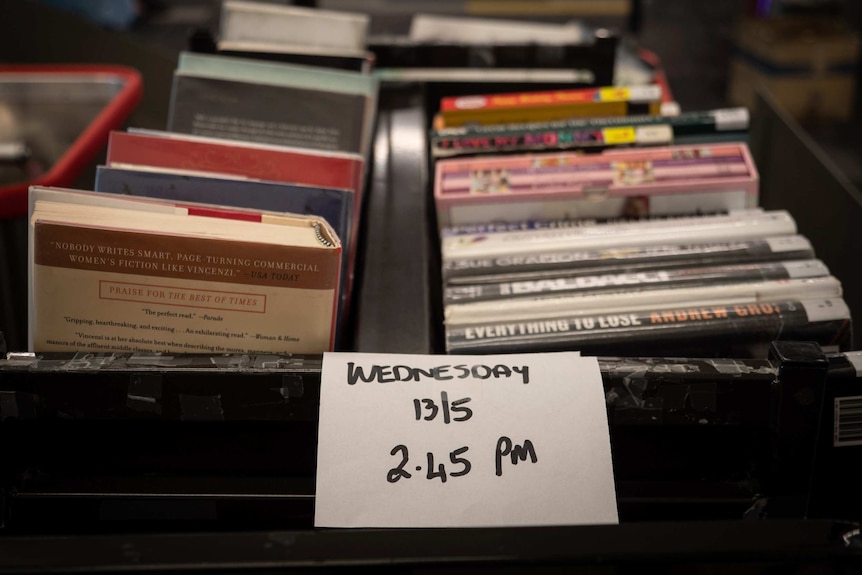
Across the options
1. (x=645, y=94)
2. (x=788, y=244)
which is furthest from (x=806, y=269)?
(x=645, y=94)

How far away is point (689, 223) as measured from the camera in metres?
1.00

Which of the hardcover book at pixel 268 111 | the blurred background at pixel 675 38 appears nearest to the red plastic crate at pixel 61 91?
the blurred background at pixel 675 38

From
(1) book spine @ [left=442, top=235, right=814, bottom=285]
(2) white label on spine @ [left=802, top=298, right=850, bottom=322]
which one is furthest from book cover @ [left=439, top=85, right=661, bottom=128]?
(2) white label on spine @ [left=802, top=298, right=850, bottom=322]

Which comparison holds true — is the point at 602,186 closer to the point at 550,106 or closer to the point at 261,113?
the point at 550,106

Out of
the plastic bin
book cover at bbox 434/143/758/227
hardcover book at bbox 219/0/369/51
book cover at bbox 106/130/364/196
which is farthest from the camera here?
the plastic bin

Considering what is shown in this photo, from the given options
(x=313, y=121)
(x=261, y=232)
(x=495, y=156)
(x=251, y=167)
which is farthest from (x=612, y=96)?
(x=261, y=232)

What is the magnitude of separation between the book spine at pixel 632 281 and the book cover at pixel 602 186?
0.57 ft

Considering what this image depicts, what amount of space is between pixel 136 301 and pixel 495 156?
1.86 ft

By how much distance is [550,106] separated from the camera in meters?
1.25

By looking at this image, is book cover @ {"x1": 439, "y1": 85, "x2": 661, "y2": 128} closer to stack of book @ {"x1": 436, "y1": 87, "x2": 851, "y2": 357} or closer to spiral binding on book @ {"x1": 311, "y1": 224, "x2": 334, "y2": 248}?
stack of book @ {"x1": 436, "y1": 87, "x2": 851, "y2": 357}

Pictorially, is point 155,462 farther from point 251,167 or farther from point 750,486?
point 750,486

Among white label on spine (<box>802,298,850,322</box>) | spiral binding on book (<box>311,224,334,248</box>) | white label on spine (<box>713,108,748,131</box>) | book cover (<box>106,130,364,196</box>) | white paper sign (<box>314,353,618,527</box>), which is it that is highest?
white label on spine (<box>713,108,748,131</box>)

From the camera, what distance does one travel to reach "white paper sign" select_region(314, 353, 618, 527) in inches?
27.1

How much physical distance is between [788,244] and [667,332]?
0.23 metres
